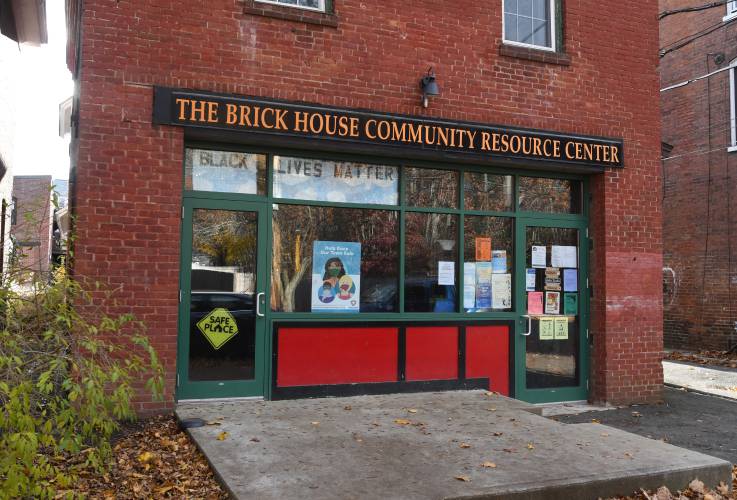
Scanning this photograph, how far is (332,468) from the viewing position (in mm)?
4746

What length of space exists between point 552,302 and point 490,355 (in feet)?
3.86

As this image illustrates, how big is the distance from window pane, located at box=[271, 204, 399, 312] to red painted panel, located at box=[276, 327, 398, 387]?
276 mm

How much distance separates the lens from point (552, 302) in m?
8.56

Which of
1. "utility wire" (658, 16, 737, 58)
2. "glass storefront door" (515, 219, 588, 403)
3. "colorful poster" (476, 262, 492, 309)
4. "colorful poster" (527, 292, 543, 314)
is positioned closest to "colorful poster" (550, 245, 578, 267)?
"glass storefront door" (515, 219, 588, 403)

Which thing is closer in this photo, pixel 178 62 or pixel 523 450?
pixel 523 450

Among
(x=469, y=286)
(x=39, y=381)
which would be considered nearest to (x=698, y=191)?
(x=469, y=286)

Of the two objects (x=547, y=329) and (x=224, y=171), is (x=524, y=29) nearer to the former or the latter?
(x=547, y=329)

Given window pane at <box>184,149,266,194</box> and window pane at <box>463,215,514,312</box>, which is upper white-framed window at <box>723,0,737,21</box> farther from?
window pane at <box>184,149,266,194</box>

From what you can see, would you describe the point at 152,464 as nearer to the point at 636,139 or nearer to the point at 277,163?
the point at 277,163

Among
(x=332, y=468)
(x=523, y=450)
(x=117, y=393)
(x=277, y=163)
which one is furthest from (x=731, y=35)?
(x=117, y=393)

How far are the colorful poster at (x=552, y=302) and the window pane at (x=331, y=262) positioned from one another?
2170 millimetres

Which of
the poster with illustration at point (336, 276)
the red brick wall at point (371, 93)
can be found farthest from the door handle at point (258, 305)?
the red brick wall at point (371, 93)

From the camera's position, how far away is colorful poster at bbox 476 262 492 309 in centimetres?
820

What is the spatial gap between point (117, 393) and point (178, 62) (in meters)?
4.12
